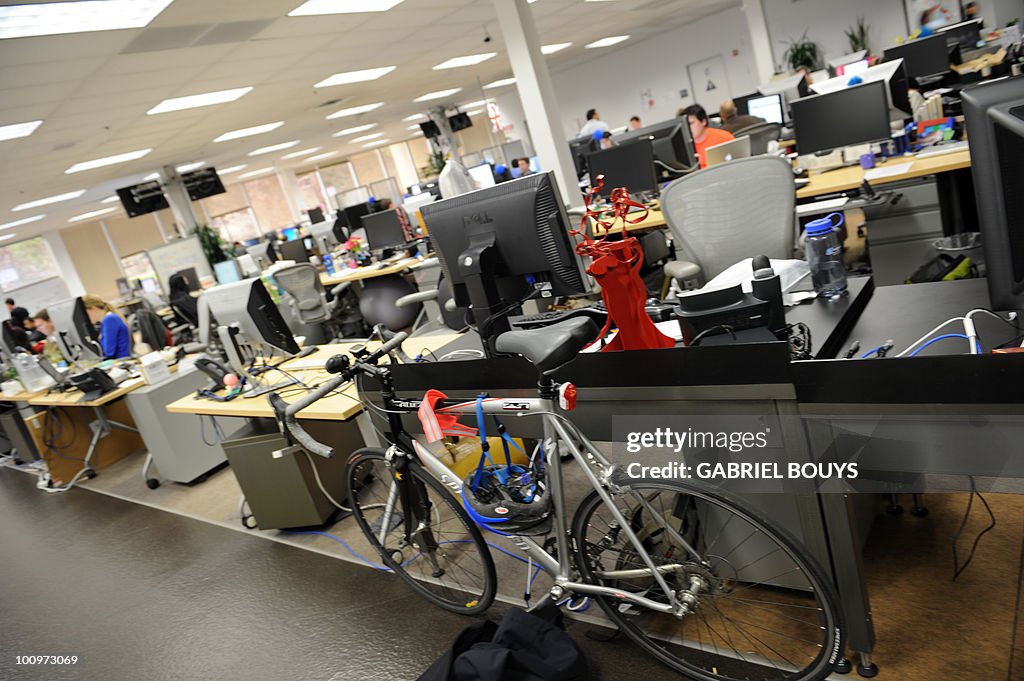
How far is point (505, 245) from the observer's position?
2.14m

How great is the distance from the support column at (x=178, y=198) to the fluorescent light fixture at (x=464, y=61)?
5070 mm

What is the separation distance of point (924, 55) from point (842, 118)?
404 cm

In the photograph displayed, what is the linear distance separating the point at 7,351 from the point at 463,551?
6.13 m

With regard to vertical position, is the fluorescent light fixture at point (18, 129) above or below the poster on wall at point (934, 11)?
above

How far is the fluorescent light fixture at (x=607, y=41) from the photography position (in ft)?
39.9

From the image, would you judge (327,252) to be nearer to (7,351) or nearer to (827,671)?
(7,351)

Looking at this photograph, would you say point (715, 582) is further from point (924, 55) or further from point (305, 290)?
point (924, 55)

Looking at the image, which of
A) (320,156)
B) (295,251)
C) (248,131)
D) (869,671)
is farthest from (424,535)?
(320,156)

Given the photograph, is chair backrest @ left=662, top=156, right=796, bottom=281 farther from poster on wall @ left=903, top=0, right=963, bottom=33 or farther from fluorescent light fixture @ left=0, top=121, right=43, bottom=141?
poster on wall @ left=903, top=0, right=963, bottom=33

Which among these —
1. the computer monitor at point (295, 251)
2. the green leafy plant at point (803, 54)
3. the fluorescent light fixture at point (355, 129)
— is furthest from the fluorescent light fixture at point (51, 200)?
the green leafy plant at point (803, 54)

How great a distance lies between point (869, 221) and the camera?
347cm

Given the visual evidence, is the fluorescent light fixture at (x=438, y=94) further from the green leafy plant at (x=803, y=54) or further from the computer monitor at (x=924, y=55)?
the computer monitor at (x=924, y=55)

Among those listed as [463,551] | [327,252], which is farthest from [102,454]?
[463,551]

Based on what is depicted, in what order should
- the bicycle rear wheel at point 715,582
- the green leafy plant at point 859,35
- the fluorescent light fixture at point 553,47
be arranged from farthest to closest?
the green leafy plant at point 859,35 < the fluorescent light fixture at point 553,47 < the bicycle rear wheel at point 715,582
